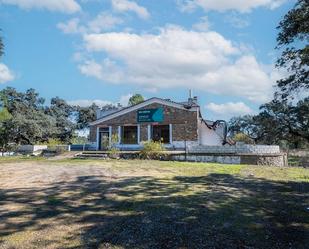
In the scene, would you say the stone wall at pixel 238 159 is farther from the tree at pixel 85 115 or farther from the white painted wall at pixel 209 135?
the tree at pixel 85 115

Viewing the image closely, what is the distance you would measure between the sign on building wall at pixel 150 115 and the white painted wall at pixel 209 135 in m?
4.34

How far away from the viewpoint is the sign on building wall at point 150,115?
30828 millimetres

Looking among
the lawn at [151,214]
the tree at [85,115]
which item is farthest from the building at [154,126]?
the tree at [85,115]

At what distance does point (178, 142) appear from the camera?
30000 millimetres

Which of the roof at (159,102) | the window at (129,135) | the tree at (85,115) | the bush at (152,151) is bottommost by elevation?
the bush at (152,151)

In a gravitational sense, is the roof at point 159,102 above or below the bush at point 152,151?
above

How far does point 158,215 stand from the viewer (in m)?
6.61

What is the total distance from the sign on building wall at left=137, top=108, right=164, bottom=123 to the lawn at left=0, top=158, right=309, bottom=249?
20332 mm

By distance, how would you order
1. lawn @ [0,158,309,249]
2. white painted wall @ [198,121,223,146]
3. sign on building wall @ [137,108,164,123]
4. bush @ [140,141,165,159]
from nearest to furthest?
lawn @ [0,158,309,249]
bush @ [140,141,165,159]
sign on building wall @ [137,108,164,123]
white painted wall @ [198,121,223,146]

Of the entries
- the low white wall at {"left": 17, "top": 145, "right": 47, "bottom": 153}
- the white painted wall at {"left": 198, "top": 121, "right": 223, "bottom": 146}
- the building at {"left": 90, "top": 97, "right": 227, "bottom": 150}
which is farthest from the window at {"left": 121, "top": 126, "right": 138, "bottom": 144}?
the low white wall at {"left": 17, "top": 145, "right": 47, "bottom": 153}

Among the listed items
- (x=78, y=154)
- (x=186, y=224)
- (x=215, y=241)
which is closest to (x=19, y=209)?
(x=186, y=224)

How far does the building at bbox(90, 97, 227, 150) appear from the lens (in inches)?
1166

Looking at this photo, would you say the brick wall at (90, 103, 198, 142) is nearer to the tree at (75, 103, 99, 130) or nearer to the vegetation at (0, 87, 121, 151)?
the vegetation at (0, 87, 121, 151)

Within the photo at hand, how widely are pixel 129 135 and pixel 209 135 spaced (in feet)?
28.9
